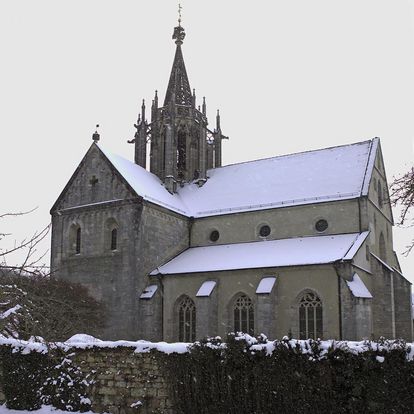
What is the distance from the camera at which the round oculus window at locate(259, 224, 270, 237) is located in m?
33.9

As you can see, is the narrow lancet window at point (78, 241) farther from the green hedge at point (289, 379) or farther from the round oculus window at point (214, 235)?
the green hedge at point (289, 379)

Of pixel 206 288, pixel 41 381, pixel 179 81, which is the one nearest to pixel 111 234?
pixel 206 288

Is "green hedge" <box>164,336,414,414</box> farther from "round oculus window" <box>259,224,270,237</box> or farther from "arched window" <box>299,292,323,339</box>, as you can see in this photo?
"round oculus window" <box>259,224,270,237</box>

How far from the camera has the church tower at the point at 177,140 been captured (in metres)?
39.7

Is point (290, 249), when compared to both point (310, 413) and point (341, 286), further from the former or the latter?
point (310, 413)

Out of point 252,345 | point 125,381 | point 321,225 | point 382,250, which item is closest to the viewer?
point 252,345

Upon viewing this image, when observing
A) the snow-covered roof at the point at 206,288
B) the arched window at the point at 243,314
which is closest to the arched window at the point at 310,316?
the arched window at the point at 243,314

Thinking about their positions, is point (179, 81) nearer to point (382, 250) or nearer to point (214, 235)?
point (214, 235)

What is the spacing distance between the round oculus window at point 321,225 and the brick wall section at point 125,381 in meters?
19.6

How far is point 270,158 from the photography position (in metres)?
38.6

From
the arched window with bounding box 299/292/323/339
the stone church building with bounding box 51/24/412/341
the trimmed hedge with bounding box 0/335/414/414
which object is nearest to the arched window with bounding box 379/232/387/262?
the stone church building with bounding box 51/24/412/341

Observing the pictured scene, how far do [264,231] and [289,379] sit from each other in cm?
2184

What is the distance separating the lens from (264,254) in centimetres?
3136

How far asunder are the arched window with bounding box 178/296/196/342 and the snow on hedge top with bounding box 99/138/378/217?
628 cm
